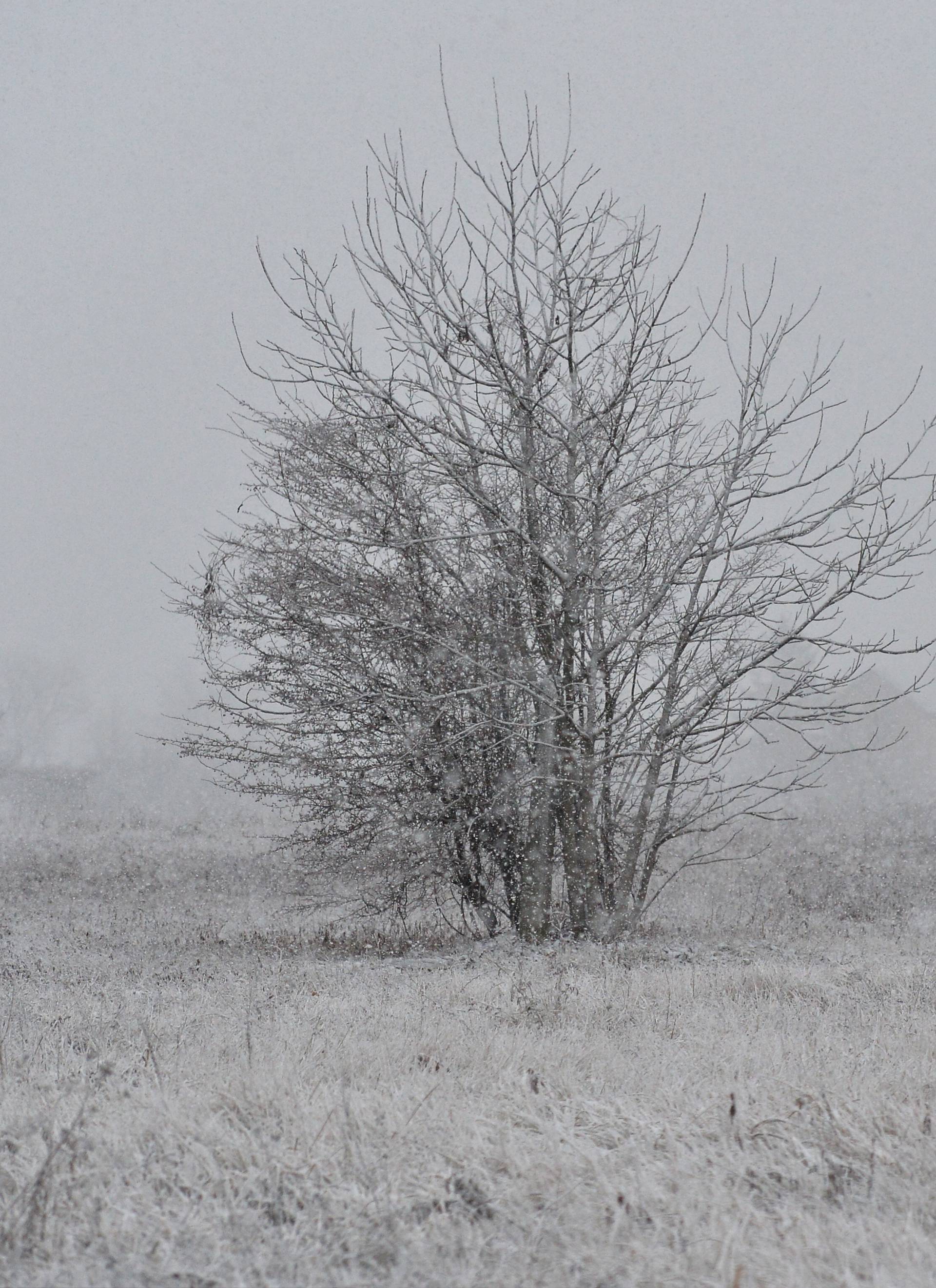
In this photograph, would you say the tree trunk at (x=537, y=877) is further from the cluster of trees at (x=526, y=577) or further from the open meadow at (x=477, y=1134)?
the open meadow at (x=477, y=1134)

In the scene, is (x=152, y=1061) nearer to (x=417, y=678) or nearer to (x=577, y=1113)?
(x=577, y=1113)

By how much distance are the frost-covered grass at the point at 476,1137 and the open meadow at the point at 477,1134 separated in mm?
10

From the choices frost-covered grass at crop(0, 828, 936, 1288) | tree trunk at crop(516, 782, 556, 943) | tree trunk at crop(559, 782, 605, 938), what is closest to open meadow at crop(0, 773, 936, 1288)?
frost-covered grass at crop(0, 828, 936, 1288)

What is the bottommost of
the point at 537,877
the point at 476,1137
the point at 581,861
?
the point at 476,1137

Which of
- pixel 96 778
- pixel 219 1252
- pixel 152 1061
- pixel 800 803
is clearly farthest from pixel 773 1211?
pixel 96 778

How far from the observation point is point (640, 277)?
9.03 m

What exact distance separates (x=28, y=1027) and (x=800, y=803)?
98.2ft

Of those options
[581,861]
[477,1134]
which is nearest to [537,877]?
[581,861]

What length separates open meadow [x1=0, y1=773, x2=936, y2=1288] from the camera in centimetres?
228

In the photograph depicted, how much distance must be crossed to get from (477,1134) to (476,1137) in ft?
0.05

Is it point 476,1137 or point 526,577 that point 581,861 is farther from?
point 476,1137

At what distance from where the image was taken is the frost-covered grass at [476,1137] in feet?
7.46

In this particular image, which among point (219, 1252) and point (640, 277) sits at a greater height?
point (640, 277)

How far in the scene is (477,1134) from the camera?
117 inches
